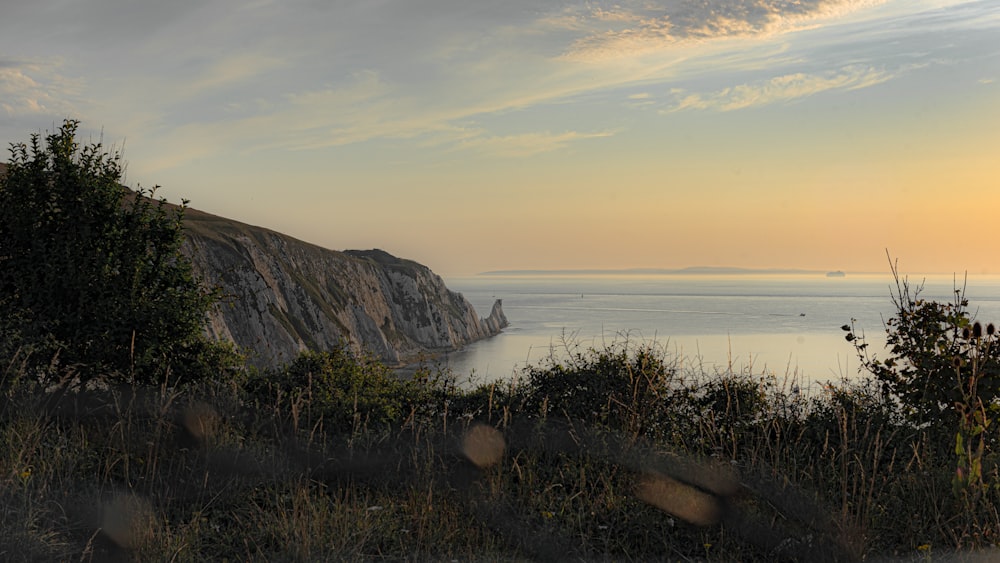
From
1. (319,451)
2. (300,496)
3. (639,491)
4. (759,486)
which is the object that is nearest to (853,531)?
(759,486)

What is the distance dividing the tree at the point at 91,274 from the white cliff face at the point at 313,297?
39.7 metres

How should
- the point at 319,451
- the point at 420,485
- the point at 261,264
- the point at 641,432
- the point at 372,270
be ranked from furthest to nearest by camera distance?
1. the point at 372,270
2. the point at 261,264
3. the point at 641,432
4. the point at 319,451
5. the point at 420,485

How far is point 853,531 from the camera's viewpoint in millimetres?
5566

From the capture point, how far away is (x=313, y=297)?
310 ft

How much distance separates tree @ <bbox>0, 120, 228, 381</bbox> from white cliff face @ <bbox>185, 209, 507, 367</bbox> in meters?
39.7

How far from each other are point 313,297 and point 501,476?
298ft

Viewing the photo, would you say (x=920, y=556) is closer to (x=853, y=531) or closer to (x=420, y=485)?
(x=853, y=531)

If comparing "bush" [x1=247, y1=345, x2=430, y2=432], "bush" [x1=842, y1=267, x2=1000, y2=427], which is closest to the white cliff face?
"bush" [x1=247, y1=345, x2=430, y2=432]

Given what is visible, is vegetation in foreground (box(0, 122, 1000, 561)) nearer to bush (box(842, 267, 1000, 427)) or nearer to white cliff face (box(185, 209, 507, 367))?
bush (box(842, 267, 1000, 427))

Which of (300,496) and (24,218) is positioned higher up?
(24,218)

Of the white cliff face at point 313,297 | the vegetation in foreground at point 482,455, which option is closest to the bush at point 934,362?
the vegetation in foreground at point 482,455

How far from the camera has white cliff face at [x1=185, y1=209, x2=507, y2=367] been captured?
76.3 meters

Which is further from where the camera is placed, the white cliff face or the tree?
the white cliff face

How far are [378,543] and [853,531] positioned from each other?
148 inches
